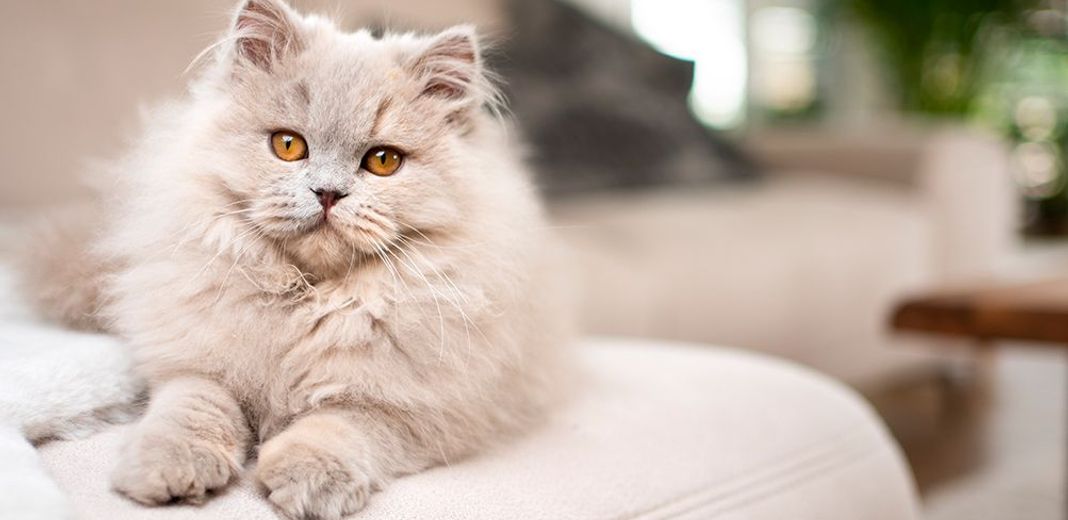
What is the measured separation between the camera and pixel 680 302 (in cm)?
224

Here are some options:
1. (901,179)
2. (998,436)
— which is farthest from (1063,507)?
(901,179)

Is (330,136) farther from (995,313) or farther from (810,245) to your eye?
(810,245)

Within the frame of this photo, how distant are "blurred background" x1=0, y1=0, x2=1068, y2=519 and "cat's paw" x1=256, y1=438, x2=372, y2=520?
46cm

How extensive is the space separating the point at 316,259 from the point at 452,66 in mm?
247

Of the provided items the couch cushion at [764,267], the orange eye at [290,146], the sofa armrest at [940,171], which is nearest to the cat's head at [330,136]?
the orange eye at [290,146]

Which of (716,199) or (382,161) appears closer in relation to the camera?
(382,161)

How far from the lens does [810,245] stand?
2.52 metres

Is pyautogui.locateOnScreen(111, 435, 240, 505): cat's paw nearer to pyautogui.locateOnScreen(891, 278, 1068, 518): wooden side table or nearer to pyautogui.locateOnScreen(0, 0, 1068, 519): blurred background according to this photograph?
pyautogui.locateOnScreen(0, 0, 1068, 519): blurred background

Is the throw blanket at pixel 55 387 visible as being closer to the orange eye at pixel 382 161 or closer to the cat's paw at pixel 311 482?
the cat's paw at pixel 311 482

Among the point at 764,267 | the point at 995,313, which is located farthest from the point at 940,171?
the point at 995,313

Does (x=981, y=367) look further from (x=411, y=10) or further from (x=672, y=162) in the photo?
(x=411, y=10)

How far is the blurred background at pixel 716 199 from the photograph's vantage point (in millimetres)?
1922

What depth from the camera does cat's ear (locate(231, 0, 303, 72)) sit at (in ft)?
2.93

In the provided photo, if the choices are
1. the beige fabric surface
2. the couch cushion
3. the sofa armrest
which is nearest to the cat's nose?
the beige fabric surface
